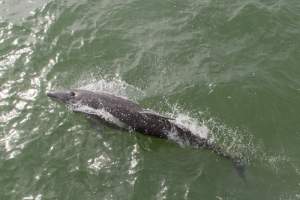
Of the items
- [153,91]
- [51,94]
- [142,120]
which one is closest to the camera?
[142,120]

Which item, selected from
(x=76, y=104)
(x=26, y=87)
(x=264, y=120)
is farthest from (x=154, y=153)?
(x=26, y=87)

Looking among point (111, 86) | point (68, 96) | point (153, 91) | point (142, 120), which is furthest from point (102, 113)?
point (153, 91)

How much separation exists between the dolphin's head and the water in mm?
369

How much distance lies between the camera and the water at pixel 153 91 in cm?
1183

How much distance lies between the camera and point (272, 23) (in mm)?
16234

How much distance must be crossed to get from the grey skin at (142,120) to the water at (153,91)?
264 mm

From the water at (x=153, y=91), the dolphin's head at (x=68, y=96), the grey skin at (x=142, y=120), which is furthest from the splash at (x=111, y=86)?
the grey skin at (x=142, y=120)

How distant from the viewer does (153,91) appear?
551 inches

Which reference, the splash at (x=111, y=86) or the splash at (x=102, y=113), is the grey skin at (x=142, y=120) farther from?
the splash at (x=111, y=86)

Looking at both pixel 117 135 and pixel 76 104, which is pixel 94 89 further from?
pixel 117 135

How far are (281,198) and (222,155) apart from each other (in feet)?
6.18

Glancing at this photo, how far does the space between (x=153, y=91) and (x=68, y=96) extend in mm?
2660

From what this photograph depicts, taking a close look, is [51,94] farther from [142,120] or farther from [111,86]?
[142,120]

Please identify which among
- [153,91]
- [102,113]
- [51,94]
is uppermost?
[51,94]
